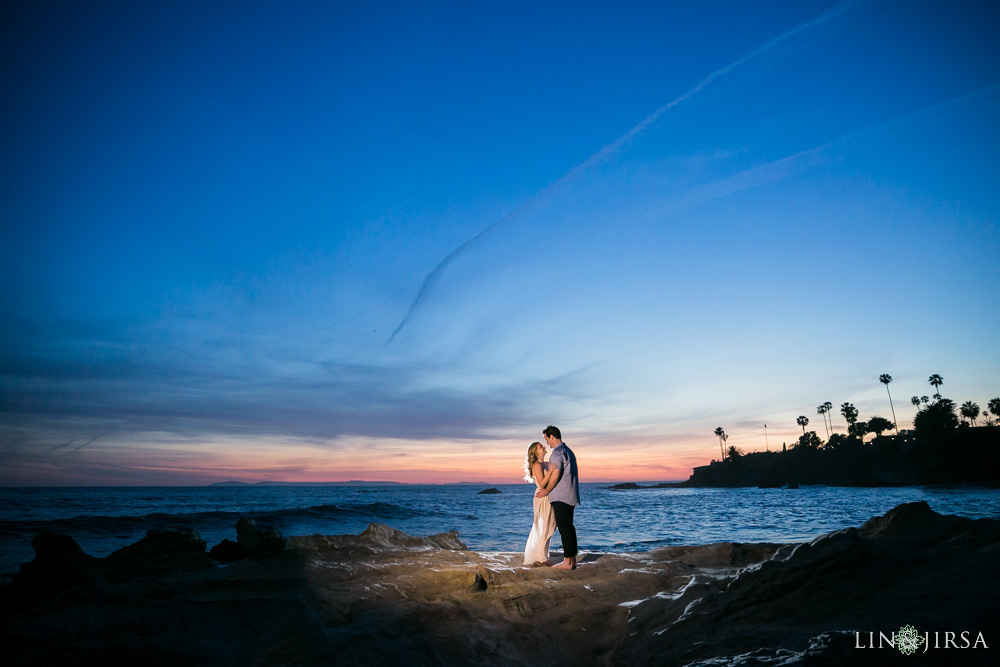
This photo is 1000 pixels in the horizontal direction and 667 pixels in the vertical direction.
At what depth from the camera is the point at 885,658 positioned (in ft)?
9.73

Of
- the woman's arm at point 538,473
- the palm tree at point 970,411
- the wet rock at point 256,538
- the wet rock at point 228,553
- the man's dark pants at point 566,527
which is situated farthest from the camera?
the palm tree at point 970,411

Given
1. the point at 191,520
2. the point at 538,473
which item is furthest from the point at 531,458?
the point at 191,520

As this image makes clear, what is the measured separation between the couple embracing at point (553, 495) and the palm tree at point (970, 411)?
14737 cm

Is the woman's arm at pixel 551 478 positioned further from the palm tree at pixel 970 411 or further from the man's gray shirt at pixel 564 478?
the palm tree at pixel 970 411

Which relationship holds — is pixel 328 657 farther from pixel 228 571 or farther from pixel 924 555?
pixel 924 555

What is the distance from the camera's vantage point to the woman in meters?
8.36

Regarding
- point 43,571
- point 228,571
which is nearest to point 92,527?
point 43,571

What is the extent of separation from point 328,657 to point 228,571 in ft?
12.1

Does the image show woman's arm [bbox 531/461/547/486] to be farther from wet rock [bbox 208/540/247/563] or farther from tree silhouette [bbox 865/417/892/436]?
tree silhouette [bbox 865/417/892/436]

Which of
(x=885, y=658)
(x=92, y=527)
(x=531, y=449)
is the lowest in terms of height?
(x=92, y=527)

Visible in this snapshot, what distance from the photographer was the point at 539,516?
8539 millimetres

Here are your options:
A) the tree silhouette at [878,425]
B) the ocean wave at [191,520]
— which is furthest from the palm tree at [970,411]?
the ocean wave at [191,520]

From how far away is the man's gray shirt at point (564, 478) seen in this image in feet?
25.8

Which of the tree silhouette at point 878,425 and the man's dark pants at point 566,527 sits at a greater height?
the tree silhouette at point 878,425
